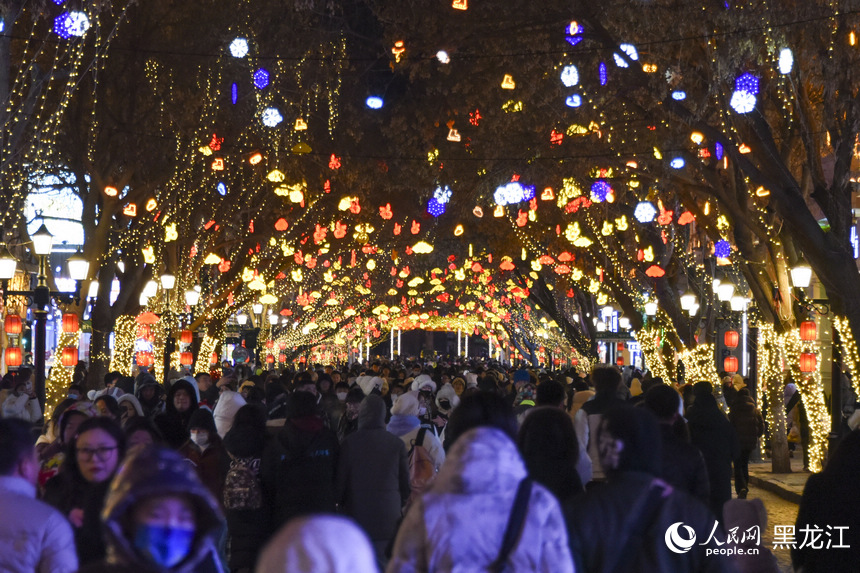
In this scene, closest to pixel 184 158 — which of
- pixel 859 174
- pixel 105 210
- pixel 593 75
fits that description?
pixel 105 210

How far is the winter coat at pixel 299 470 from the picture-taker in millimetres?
8195

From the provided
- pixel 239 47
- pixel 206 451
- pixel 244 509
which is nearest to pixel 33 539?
pixel 244 509

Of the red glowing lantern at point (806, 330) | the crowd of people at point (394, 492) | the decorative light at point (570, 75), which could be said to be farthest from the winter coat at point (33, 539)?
the red glowing lantern at point (806, 330)

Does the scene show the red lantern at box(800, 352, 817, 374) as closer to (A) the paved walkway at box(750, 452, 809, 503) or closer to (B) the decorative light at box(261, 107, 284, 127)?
(A) the paved walkway at box(750, 452, 809, 503)

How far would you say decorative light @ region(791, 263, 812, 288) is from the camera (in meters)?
19.3

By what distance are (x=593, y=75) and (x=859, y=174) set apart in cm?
1259

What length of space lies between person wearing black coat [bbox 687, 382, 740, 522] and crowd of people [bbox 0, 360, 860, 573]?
2 cm

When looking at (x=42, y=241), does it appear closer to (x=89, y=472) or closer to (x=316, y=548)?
(x=89, y=472)

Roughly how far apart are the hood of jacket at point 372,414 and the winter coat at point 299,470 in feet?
1.22

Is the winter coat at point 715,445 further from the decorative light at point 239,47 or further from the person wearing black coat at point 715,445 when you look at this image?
the decorative light at point 239,47

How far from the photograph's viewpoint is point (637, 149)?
80.0 ft

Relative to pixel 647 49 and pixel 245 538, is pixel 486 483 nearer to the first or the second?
pixel 245 538

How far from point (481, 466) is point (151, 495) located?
133 cm

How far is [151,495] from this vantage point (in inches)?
146
